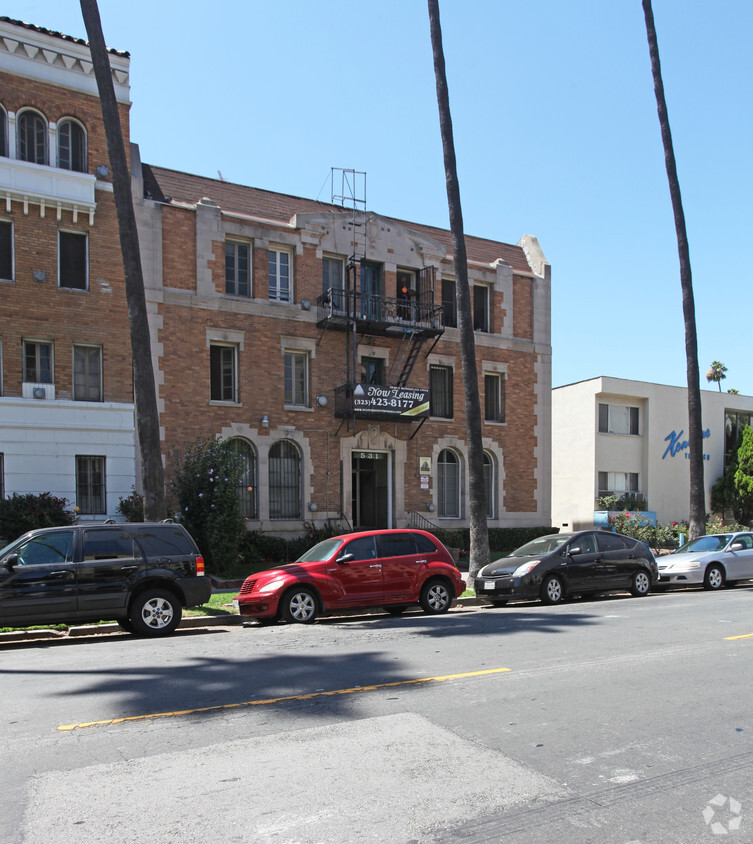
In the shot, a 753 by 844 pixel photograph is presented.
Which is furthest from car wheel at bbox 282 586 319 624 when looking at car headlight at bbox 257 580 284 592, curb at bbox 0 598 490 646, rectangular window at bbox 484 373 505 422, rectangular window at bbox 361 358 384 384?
rectangular window at bbox 484 373 505 422

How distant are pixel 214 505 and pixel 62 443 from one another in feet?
14.6

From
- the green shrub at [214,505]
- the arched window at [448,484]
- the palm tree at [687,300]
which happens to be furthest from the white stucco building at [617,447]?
the green shrub at [214,505]

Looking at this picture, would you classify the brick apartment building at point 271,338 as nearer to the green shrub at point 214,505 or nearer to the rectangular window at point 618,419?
the green shrub at point 214,505

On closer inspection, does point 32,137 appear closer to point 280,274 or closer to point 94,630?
point 280,274

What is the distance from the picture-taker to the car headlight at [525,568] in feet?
49.5

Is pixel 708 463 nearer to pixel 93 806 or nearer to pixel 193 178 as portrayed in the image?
pixel 193 178

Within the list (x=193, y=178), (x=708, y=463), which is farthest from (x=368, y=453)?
(x=708, y=463)

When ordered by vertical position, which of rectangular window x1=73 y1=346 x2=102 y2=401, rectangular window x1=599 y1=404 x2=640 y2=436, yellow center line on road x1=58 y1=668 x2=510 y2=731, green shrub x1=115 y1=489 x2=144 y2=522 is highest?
rectangular window x1=73 y1=346 x2=102 y2=401

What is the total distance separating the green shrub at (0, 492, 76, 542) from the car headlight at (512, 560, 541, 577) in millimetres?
10653

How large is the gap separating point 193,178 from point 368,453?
33.1ft

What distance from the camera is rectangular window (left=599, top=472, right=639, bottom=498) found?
33.1m

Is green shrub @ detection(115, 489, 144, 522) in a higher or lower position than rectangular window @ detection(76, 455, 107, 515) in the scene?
lower

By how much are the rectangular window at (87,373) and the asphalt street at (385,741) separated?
11434 millimetres

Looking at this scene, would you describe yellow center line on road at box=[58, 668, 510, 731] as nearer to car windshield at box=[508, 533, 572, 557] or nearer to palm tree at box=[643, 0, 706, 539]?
car windshield at box=[508, 533, 572, 557]
